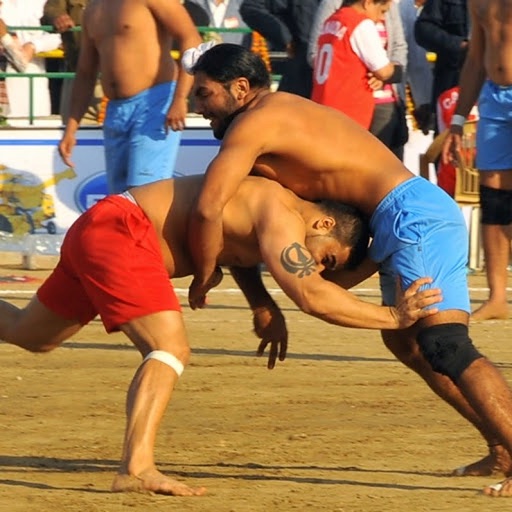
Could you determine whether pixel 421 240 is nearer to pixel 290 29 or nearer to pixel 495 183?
pixel 495 183

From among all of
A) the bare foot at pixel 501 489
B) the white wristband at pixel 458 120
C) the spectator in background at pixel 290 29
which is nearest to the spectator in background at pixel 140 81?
the white wristband at pixel 458 120

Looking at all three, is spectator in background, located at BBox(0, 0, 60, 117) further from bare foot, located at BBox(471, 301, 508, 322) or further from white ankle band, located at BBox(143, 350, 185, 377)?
white ankle band, located at BBox(143, 350, 185, 377)

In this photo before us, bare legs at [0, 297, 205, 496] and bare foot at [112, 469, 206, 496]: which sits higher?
bare legs at [0, 297, 205, 496]

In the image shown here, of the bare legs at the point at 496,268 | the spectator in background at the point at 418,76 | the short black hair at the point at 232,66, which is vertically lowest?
the spectator in background at the point at 418,76

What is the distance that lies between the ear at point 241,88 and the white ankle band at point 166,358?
3.28ft

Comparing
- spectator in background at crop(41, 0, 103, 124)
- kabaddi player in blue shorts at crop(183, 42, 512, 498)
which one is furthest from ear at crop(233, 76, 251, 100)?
spectator in background at crop(41, 0, 103, 124)

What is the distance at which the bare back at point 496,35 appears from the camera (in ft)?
27.3

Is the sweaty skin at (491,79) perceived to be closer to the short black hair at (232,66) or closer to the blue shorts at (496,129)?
the blue shorts at (496,129)

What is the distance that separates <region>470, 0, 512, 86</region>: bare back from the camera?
8312 millimetres

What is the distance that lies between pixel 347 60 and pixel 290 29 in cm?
127

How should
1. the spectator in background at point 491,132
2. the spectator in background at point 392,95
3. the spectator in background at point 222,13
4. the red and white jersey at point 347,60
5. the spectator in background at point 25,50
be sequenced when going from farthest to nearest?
the spectator in background at point 222,13 → the spectator in background at point 25,50 → the spectator in background at point 392,95 → the red and white jersey at point 347,60 → the spectator in background at point 491,132

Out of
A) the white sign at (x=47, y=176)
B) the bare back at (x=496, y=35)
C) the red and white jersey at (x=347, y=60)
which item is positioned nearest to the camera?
the bare back at (x=496, y=35)

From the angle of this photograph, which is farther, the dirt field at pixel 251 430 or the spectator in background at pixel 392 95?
the spectator in background at pixel 392 95

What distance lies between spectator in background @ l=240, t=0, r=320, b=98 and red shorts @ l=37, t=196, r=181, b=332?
615 centimetres
